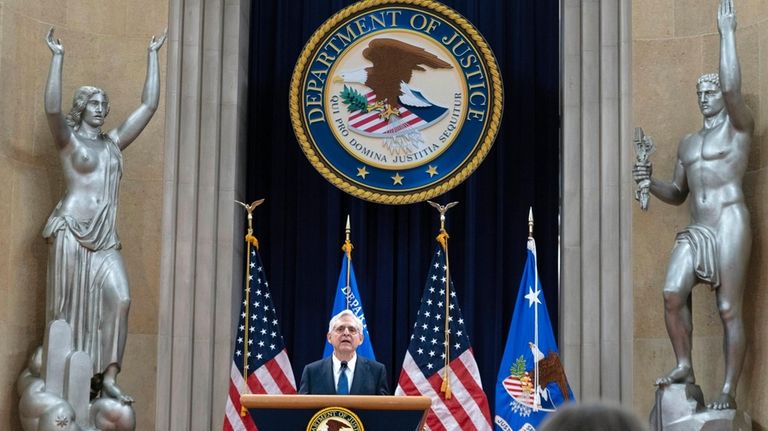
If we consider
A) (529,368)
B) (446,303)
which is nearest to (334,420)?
(529,368)

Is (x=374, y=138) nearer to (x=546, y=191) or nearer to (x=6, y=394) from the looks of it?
(x=546, y=191)

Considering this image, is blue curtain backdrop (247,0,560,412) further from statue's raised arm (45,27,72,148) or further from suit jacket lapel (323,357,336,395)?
statue's raised arm (45,27,72,148)

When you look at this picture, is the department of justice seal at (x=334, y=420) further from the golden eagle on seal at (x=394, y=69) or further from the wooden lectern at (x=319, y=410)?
the golden eagle on seal at (x=394, y=69)

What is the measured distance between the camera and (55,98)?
7504 mm

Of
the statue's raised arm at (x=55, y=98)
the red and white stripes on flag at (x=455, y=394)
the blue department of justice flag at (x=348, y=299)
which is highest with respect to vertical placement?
the statue's raised arm at (x=55, y=98)

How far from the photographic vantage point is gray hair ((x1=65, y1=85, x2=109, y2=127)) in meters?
7.73

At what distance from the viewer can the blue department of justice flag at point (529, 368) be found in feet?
26.8

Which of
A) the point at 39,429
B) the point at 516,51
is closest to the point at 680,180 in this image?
the point at 516,51

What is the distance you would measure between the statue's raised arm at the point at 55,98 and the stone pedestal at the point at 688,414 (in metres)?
4.00

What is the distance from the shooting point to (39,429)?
730cm

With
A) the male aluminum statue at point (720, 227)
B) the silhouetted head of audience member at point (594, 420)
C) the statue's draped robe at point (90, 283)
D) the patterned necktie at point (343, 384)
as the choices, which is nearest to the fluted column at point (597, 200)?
the male aluminum statue at point (720, 227)

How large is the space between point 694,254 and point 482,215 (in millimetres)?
2187

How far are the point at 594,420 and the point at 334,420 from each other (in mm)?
4056

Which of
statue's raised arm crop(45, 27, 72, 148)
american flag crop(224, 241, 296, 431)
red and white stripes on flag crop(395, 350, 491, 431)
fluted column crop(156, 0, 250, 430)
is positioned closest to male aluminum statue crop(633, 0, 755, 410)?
red and white stripes on flag crop(395, 350, 491, 431)
